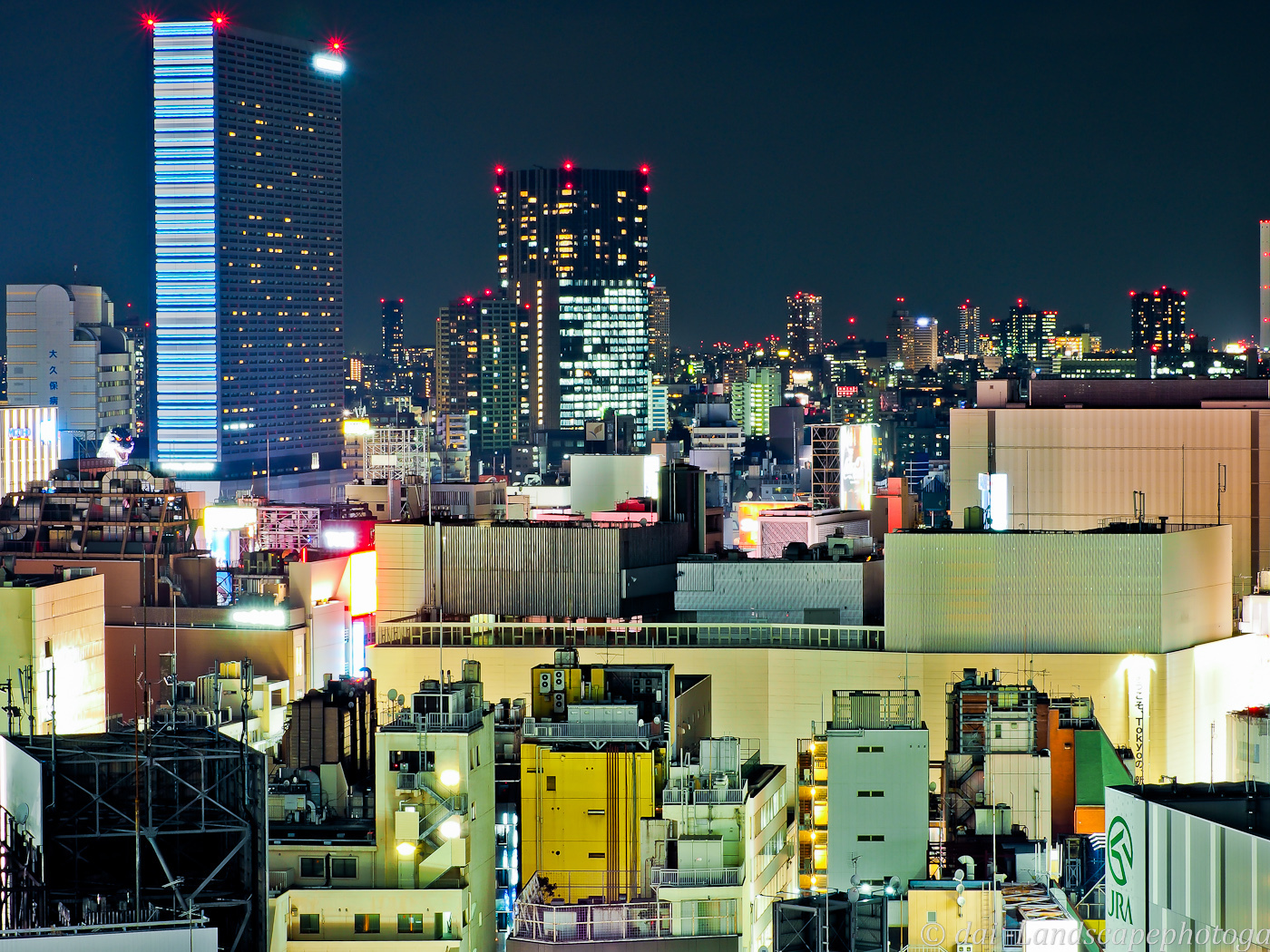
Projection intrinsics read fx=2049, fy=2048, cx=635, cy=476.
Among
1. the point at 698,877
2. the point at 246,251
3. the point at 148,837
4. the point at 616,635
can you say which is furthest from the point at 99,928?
the point at 246,251

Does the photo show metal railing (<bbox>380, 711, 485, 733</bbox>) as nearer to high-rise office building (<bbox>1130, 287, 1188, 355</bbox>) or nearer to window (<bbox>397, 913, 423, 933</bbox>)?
window (<bbox>397, 913, 423, 933</bbox>)

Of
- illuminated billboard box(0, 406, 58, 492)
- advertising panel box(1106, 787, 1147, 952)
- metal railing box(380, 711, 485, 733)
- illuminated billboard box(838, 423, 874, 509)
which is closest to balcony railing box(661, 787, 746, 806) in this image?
metal railing box(380, 711, 485, 733)

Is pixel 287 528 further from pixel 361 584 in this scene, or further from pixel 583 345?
pixel 583 345

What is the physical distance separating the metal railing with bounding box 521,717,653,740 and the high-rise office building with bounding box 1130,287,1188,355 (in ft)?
462

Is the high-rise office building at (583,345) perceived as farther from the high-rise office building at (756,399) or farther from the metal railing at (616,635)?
the metal railing at (616,635)

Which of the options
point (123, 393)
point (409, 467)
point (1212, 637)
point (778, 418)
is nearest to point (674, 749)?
point (1212, 637)

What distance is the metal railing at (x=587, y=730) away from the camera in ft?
100

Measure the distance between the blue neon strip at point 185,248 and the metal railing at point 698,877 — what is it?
12383 cm

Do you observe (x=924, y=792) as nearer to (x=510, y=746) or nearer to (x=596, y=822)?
(x=596, y=822)

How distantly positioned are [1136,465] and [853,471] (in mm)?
15599

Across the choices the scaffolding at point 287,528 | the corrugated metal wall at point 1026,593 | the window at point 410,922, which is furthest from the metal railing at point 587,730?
the scaffolding at point 287,528

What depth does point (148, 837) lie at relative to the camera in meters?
23.8

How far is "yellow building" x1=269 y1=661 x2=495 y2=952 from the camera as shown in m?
25.9

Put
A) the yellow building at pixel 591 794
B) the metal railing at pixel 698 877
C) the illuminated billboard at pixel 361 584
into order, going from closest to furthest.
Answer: the metal railing at pixel 698 877 → the yellow building at pixel 591 794 → the illuminated billboard at pixel 361 584
